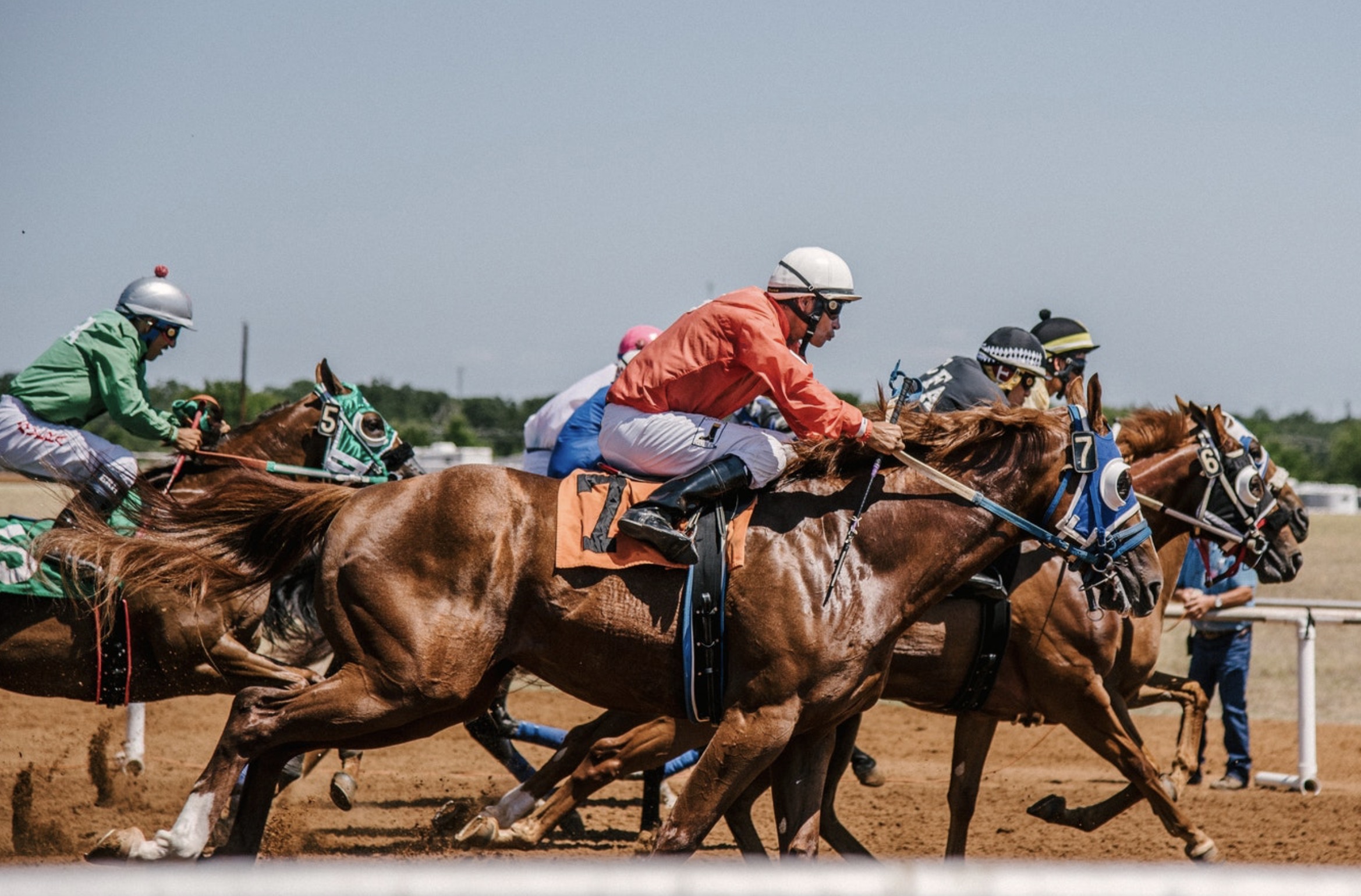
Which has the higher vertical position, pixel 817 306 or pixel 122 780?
pixel 817 306

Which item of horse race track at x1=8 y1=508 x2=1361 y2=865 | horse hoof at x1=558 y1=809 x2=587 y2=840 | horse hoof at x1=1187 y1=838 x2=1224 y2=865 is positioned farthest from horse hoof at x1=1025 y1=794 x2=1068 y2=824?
horse hoof at x1=558 y1=809 x2=587 y2=840

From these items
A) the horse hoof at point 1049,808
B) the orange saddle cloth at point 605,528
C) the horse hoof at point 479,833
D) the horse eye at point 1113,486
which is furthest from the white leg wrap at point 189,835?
the horse hoof at point 1049,808

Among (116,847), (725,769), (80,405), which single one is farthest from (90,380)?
(725,769)

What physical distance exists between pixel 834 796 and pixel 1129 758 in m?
1.32

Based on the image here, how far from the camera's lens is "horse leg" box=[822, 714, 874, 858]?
253 inches

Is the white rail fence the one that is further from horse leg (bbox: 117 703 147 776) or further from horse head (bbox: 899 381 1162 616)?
horse leg (bbox: 117 703 147 776)

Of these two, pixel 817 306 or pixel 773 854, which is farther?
pixel 773 854

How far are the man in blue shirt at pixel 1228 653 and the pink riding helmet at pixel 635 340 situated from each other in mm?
3802

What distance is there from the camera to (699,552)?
4867 millimetres

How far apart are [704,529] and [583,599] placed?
48cm

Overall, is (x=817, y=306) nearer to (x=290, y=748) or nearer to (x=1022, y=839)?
(x=290, y=748)

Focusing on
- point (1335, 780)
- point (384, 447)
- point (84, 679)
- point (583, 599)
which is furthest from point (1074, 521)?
point (1335, 780)

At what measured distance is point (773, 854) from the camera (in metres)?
7.05

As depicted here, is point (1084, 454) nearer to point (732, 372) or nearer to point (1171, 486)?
point (732, 372)
